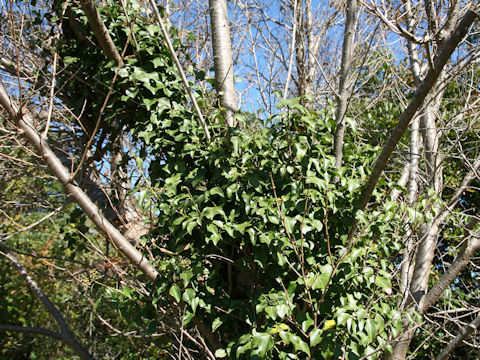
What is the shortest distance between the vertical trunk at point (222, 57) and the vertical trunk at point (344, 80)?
2.63ft

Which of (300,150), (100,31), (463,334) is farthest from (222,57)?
(463,334)

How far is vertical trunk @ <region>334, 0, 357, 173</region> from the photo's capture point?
2377 mm

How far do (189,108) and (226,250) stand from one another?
100cm

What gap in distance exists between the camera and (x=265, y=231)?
234cm

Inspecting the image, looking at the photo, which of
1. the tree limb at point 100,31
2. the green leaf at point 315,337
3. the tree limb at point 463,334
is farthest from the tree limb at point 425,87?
the tree limb at point 100,31

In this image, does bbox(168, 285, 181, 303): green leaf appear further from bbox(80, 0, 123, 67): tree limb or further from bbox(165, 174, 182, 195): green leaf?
bbox(80, 0, 123, 67): tree limb

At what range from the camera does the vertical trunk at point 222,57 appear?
2.95 metres

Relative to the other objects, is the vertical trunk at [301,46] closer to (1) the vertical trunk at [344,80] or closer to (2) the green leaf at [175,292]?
(1) the vertical trunk at [344,80]

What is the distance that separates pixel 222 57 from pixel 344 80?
3.32ft

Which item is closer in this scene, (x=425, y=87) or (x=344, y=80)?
(x=425, y=87)

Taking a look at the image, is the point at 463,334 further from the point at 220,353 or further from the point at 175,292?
the point at 175,292

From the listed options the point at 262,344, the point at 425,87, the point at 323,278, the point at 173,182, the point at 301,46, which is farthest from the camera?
the point at 301,46

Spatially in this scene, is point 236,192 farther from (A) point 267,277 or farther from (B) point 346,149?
(B) point 346,149

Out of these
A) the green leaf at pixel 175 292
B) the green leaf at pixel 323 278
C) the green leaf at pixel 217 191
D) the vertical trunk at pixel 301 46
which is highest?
the vertical trunk at pixel 301 46
